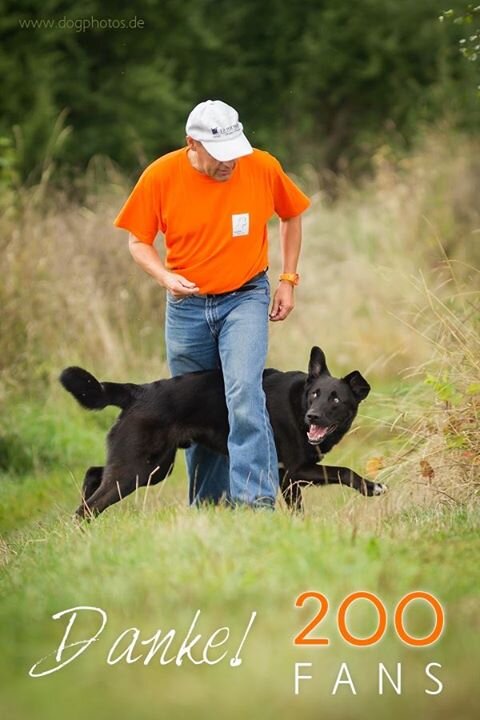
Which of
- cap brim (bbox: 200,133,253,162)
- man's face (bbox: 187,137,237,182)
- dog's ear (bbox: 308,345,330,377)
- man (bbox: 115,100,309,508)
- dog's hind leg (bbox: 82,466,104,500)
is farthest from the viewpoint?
dog's hind leg (bbox: 82,466,104,500)

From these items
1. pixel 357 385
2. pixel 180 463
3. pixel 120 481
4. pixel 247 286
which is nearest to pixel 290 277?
pixel 247 286

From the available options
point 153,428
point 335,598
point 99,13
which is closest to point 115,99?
point 99,13

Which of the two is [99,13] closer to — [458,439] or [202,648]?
[458,439]

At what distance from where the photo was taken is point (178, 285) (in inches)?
265

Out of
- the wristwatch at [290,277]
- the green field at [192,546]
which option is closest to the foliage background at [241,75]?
the green field at [192,546]

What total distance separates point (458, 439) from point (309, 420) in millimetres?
875

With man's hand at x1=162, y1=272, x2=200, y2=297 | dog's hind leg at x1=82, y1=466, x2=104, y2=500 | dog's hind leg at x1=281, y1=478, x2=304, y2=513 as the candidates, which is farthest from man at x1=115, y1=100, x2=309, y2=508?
dog's hind leg at x1=82, y1=466, x2=104, y2=500

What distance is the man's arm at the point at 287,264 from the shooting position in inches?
287

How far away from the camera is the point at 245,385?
6.93 meters

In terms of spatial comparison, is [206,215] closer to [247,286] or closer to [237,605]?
[247,286]

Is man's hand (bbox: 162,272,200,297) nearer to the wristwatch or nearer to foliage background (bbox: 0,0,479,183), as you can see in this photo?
the wristwatch

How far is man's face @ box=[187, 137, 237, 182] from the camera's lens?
6.71 metres

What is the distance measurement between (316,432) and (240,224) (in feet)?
3.99

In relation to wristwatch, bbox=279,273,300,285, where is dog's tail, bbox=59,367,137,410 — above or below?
below
